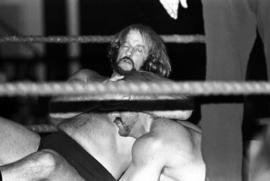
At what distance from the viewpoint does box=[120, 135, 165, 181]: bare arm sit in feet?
5.16

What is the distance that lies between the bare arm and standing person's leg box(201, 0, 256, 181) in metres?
0.18

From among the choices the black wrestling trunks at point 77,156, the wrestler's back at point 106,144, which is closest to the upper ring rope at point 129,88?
the black wrestling trunks at point 77,156

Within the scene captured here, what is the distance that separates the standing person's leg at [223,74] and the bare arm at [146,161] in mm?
179

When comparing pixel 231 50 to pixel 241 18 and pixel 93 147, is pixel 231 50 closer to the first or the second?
pixel 241 18

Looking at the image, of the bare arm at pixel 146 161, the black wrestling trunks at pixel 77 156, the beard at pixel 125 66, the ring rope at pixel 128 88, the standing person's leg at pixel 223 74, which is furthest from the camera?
the beard at pixel 125 66

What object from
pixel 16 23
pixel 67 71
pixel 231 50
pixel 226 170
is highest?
pixel 231 50

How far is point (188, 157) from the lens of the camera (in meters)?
1.68

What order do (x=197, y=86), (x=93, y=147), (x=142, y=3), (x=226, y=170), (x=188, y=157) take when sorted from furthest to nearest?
(x=142, y=3)
(x=93, y=147)
(x=188, y=157)
(x=226, y=170)
(x=197, y=86)

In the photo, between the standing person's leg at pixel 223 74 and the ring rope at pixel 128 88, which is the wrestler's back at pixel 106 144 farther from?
the ring rope at pixel 128 88

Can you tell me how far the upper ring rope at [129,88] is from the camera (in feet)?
3.21

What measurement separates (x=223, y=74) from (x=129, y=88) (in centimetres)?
49

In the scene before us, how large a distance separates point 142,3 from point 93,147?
280 centimetres

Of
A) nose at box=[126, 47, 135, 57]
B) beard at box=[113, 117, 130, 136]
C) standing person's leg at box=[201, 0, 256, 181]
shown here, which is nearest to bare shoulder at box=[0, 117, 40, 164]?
beard at box=[113, 117, 130, 136]

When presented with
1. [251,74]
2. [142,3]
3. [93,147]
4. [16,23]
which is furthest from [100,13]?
[93,147]
